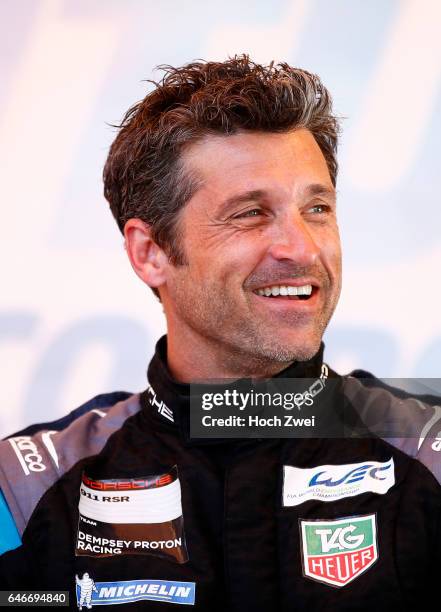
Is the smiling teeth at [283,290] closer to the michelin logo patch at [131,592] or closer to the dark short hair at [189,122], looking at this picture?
the dark short hair at [189,122]

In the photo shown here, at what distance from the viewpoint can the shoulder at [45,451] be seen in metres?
1.48

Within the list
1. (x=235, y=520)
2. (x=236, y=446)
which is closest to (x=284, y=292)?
(x=236, y=446)

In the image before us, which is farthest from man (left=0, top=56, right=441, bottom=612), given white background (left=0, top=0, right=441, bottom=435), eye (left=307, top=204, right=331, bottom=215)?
white background (left=0, top=0, right=441, bottom=435)

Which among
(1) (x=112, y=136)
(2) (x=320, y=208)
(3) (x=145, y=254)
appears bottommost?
(3) (x=145, y=254)

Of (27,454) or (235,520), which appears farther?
(27,454)

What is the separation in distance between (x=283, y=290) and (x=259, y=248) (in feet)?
0.26

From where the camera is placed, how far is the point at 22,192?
2107 mm

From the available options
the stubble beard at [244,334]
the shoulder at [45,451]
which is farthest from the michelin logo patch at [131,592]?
the stubble beard at [244,334]

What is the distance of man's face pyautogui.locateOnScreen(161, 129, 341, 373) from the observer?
1471 millimetres

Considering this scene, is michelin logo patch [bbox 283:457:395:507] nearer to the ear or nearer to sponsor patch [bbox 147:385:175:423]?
sponsor patch [bbox 147:385:175:423]

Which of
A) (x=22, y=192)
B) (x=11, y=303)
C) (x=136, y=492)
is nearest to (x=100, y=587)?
(x=136, y=492)

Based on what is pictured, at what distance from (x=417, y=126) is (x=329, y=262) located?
28.3 inches

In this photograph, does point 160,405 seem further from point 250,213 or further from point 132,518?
point 250,213

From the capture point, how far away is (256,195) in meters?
1.49
